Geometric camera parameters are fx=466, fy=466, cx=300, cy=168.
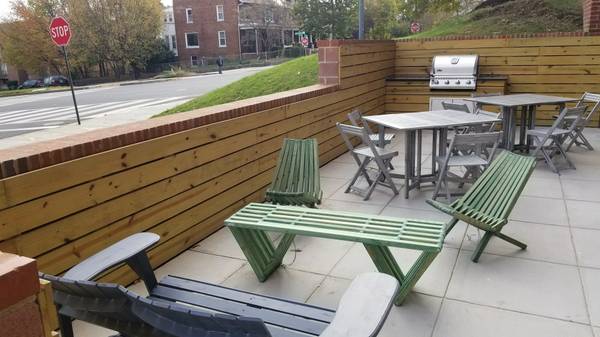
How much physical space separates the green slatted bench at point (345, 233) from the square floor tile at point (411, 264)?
31cm

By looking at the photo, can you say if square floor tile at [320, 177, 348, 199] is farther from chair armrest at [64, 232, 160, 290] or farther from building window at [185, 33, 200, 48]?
building window at [185, 33, 200, 48]

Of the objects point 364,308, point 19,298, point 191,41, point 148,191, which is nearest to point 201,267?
point 148,191

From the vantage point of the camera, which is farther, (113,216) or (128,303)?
(113,216)

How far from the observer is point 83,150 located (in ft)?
9.67

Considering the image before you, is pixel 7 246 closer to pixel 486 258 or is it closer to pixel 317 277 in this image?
pixel 317 277

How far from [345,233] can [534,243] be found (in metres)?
1.97

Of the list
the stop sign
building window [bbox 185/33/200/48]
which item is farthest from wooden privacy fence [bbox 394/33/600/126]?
building window [bbox 185/33/200/48]

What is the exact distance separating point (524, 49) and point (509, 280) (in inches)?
259

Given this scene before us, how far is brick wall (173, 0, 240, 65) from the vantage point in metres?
47.0

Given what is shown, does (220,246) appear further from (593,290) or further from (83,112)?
(83,112)

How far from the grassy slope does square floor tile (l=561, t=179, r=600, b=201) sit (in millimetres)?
5981

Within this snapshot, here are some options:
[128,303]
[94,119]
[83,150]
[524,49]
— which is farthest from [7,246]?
[94,119]

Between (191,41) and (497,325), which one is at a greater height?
(191,41)

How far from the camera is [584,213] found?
442cm
